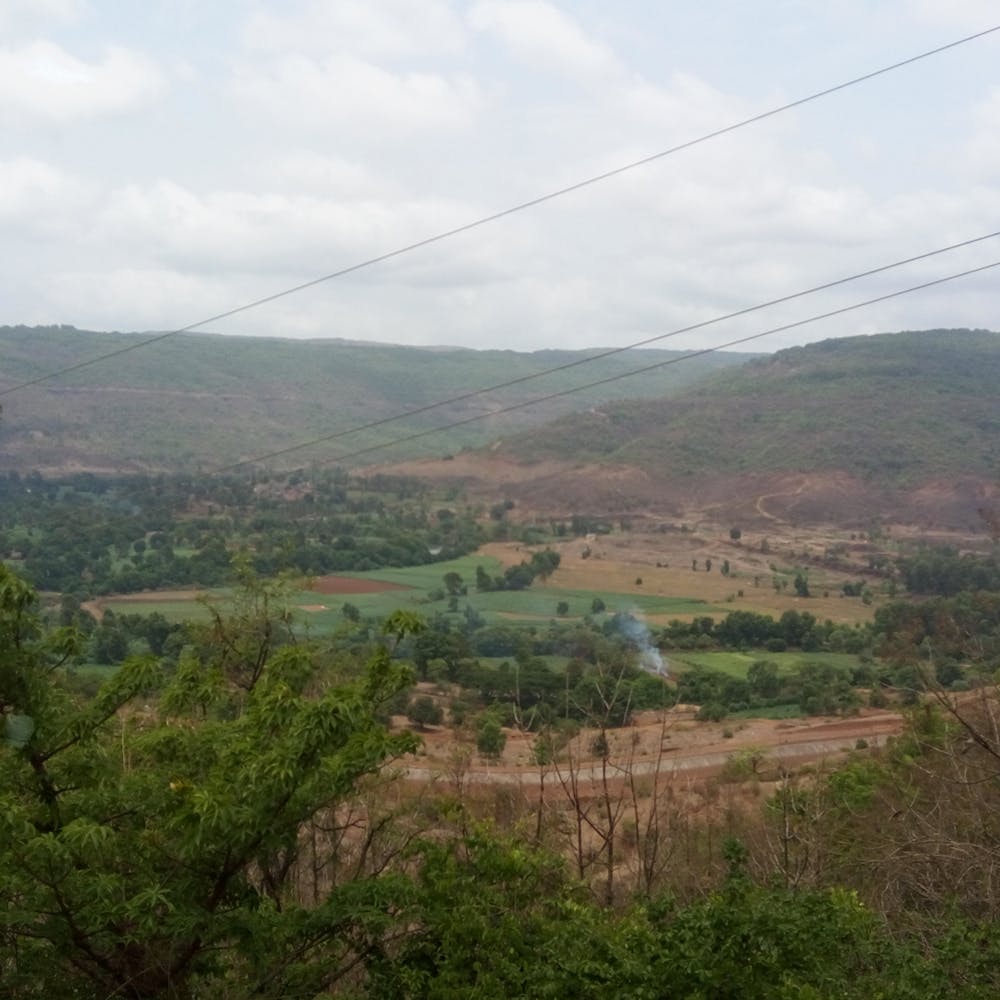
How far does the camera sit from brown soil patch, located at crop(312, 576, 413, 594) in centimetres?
2106

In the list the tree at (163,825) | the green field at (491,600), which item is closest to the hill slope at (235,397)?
the green field at (491,600)

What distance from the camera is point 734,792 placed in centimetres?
1481

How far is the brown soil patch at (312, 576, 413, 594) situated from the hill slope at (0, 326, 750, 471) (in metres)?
20.8

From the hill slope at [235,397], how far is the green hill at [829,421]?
316 inches

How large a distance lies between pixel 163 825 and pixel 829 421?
4095 cm

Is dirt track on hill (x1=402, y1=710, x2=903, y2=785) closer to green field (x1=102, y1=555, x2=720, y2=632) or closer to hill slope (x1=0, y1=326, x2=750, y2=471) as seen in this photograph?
green field (x1=102, y1=555, x2=720, y2=632)

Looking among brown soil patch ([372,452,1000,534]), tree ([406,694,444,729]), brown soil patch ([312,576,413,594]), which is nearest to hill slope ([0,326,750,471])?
brown soil patch ([372,452,1000,534])

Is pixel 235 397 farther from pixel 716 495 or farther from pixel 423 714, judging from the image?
pixel 423 714

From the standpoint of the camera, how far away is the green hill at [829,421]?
39.5 meters

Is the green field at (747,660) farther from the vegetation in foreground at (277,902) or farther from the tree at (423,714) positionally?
the vegetation in foreground at (277,902)

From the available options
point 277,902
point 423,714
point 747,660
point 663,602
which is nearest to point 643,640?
point 747,660

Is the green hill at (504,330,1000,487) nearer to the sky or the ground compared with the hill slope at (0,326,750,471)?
nearer to the ground

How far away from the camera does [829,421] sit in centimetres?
4416

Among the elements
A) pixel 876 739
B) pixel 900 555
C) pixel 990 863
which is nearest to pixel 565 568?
pixel 900 555
